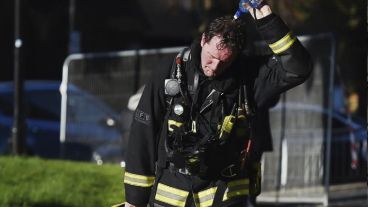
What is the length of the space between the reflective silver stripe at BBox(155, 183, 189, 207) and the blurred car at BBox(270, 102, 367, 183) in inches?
214

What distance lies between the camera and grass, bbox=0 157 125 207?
7191 mm

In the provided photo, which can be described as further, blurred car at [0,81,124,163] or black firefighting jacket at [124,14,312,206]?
blurred car at [0,81,124,163]

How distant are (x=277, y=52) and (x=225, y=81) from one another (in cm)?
31

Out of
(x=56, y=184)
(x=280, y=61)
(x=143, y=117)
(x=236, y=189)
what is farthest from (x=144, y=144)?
(x=56, y=184)

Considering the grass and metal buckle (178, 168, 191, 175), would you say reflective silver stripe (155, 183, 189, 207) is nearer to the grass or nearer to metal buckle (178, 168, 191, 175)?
metal buckle (178, 168, 191, 175)

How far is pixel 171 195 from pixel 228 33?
91cm

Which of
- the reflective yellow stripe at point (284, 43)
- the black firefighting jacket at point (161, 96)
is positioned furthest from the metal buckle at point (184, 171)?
the reflective yellow stripe at point (284, 43)

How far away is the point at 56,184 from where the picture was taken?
25.0 feet

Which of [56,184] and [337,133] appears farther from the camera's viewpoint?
[337,133]

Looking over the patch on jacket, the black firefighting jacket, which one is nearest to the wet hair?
the black firefighting jacket

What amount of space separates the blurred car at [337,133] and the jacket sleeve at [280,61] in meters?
5.37

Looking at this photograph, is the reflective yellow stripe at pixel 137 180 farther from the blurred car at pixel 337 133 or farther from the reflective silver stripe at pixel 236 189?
the blurred car at pixel 337 133

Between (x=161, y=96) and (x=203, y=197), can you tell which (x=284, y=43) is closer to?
(x=161, y=96)

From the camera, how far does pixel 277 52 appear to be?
13.1 feet
